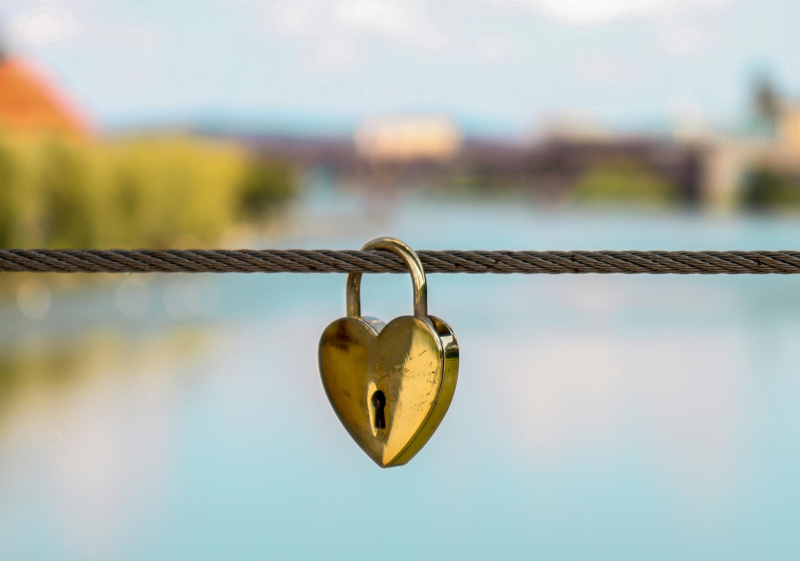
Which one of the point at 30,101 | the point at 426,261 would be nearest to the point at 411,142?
the point at 30,101

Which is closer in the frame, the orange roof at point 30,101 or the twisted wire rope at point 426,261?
the twisted wire rope at point 426,261

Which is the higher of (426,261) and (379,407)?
(426,261)

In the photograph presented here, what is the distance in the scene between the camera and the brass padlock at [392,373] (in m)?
0.55

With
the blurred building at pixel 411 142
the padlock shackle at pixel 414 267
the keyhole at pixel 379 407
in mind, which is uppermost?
the blurred building at pixel 411 142

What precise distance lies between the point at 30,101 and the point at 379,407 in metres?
23.6

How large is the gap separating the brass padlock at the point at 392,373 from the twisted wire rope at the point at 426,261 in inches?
2.0

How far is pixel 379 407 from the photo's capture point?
0.59 meters

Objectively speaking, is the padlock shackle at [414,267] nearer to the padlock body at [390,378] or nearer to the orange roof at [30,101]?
the padlock body at [390,378]

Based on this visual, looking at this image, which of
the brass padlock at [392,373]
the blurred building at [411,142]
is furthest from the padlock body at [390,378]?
the blurred building at [411,142]

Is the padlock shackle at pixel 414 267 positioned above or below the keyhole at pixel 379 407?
above

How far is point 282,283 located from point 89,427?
12367mm

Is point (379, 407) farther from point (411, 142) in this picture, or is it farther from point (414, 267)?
point (411, 142)

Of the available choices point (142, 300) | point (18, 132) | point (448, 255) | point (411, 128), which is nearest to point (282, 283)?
point (142, 300)

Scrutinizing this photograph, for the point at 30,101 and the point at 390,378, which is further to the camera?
the point at 30,101
